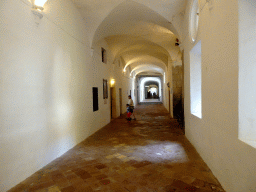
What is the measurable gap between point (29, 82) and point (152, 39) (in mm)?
7968

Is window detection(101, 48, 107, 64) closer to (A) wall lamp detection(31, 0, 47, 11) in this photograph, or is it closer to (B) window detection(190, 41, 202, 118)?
(B) window detection(190, 41, 202, 118)

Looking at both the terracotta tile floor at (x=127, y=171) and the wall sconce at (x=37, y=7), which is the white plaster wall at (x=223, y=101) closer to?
the terracotta tile floor at (x=127, y=171)

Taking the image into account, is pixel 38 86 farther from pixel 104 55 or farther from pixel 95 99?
pixel 104 55

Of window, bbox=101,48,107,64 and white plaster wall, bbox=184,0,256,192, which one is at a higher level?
window, bbox=101,48,107,64

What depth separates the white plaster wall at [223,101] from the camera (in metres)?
2.35

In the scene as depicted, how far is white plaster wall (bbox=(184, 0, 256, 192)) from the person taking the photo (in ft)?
7.70

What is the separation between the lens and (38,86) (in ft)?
13.5

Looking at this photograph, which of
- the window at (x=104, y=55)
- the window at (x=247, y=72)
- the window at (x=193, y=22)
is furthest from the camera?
the window at (x=104, y=55)

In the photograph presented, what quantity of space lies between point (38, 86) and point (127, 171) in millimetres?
2554

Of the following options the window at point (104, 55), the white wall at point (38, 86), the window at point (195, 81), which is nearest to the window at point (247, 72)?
the window at point (195, 81)

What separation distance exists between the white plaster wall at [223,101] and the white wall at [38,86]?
3.43m

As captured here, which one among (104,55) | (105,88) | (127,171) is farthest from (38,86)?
(104,55)

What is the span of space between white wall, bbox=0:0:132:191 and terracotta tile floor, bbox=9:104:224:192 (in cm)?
43

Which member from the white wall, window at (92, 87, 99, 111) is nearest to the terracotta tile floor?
the white wall
